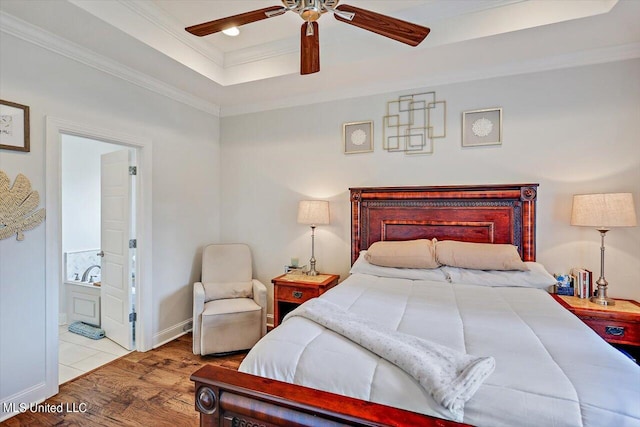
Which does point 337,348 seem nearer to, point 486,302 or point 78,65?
point 486,302

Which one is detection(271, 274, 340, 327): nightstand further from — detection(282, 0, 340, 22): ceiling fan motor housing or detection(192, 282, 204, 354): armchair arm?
detection(282, 0, 340, 22): ceiling fan motor housing

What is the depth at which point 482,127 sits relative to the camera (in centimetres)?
275

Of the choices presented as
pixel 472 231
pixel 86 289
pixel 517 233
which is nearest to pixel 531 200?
pixel 517 233

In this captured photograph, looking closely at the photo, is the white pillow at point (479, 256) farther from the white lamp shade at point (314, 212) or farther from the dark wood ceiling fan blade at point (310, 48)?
the dark wood ceiling fan blade at point (310, 48)

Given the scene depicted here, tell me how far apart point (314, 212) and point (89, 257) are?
3236 millimetres

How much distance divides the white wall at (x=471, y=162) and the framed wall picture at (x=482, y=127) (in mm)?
55

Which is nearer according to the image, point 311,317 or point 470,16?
point 311,317

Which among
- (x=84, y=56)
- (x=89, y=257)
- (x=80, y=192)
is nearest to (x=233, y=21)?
(x=84, y=56)

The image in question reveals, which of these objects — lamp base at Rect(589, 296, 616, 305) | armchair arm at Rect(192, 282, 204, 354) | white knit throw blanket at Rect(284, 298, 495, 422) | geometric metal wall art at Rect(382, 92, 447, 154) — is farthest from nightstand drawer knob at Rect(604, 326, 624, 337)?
armchair arm at Rect(192, 282, 204, 354)

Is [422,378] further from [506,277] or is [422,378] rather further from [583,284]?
[583,284]

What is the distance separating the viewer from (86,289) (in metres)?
3.53

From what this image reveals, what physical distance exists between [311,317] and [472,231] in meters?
1.87

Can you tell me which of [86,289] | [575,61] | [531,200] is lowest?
[86,289]

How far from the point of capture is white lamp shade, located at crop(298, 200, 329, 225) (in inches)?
119
